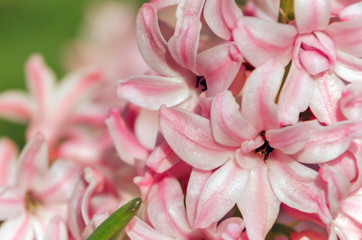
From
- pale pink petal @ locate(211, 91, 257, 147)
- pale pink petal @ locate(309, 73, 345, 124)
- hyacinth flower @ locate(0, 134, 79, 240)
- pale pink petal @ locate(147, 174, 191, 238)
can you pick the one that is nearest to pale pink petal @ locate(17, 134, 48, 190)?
hyacinth flower @ locate(0, 134, 79, 240)

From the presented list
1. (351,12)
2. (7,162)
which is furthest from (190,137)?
(7,162)

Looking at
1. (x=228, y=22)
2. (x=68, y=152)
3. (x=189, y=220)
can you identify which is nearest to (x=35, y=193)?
(x=68, y=152)

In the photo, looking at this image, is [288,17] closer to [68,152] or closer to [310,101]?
[310,101]

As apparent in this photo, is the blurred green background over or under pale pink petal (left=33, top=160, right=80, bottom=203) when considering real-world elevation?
under

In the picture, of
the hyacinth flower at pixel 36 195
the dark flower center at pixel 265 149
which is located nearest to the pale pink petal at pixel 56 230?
the hyacinth flower at pixel 36 195

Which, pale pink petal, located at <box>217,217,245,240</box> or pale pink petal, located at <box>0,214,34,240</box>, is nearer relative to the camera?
pale pink petal, located at <box>217,217,245,240</box>

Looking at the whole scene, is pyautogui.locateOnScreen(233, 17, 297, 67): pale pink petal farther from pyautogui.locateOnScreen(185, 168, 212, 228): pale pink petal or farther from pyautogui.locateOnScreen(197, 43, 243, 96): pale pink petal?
pyautogui.locateOnScreen(185, 168, 212, 228): pale pink petal
